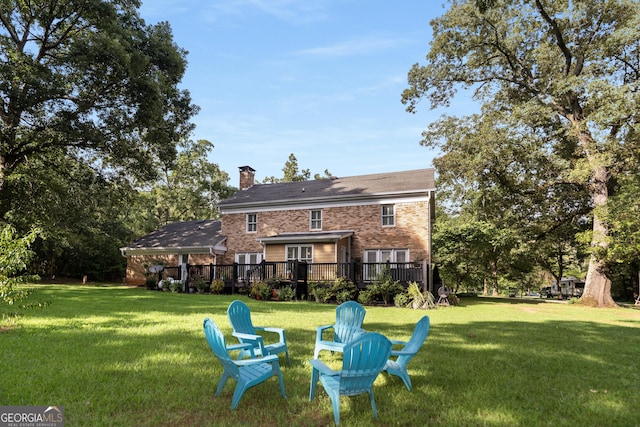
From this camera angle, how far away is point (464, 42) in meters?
23.3

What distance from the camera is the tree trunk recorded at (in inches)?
822

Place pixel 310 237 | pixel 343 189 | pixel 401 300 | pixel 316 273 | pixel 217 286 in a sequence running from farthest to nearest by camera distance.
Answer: pixel 343 189
pixel 217 286
pixel 310 237
pixel 316 273
pixel 401 300

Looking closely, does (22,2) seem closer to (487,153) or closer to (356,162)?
(356,162)

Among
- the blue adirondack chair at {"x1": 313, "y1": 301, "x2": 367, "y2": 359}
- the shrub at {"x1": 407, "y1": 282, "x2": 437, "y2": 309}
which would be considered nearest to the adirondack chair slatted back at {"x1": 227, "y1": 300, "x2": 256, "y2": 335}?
→ the blue adirondack chair at {"x1": 313, "y1": 301, "x2": 367, "y2": 359}

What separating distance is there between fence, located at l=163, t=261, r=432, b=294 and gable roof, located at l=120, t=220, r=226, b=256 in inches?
177

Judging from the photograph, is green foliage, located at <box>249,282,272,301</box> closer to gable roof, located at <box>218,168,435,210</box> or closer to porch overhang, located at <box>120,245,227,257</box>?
gable roof, located at <box>218,168,435,210</box>

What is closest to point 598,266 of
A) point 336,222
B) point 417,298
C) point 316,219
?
point 417,298

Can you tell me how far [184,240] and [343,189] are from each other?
12.9 m

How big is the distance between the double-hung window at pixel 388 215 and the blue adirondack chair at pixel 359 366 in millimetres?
17682

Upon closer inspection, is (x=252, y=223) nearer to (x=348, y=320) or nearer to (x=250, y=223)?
(x=250, y=223)

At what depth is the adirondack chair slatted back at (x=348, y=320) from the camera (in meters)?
6.28

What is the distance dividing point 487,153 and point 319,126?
1141 cm

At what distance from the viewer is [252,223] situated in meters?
24.4

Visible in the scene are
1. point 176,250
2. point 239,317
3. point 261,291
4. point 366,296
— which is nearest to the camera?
point 239,317
